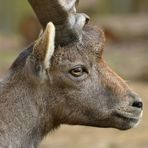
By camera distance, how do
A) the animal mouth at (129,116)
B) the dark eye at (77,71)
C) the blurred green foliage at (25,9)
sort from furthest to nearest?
1. the blurred green foliage at (25,9)
2. the animal mouth at (129,116)
3. the dark eye at (77,71)

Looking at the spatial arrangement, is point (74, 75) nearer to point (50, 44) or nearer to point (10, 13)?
point (50, 44)

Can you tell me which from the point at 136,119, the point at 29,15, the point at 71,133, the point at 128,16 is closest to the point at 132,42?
the point at 128,16

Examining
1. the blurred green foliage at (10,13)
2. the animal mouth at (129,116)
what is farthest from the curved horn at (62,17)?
the blurred green foliage at (10,13)

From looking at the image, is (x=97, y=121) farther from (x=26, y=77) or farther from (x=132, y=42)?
(x=132, y=42)

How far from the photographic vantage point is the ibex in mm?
7645

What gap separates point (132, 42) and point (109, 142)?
13654 mm

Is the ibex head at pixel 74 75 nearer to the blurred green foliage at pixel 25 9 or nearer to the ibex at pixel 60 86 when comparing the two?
the ibex at pixel 60 86

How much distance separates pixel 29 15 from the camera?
2920cm

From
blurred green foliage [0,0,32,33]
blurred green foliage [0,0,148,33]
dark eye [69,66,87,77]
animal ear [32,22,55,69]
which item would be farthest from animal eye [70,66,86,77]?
blurred green foliage [0,0,32,33]

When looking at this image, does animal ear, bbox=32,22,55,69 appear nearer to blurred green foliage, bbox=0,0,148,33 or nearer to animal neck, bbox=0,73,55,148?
animal neck, bbox=0,73,55,148

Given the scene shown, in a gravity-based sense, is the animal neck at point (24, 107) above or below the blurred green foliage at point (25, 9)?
above

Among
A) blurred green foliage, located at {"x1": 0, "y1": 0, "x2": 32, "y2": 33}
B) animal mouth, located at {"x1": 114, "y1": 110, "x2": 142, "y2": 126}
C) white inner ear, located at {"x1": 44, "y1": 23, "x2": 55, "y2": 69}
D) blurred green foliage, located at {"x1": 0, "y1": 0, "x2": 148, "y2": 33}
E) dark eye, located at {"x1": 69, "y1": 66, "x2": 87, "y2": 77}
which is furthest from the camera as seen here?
blurred green foliage, located at {"x1": 0, "y1": 0, "x2": 32, "y2": 33}

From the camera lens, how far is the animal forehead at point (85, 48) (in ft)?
25.7

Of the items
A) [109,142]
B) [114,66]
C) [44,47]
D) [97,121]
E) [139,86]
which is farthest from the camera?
[114,66]
